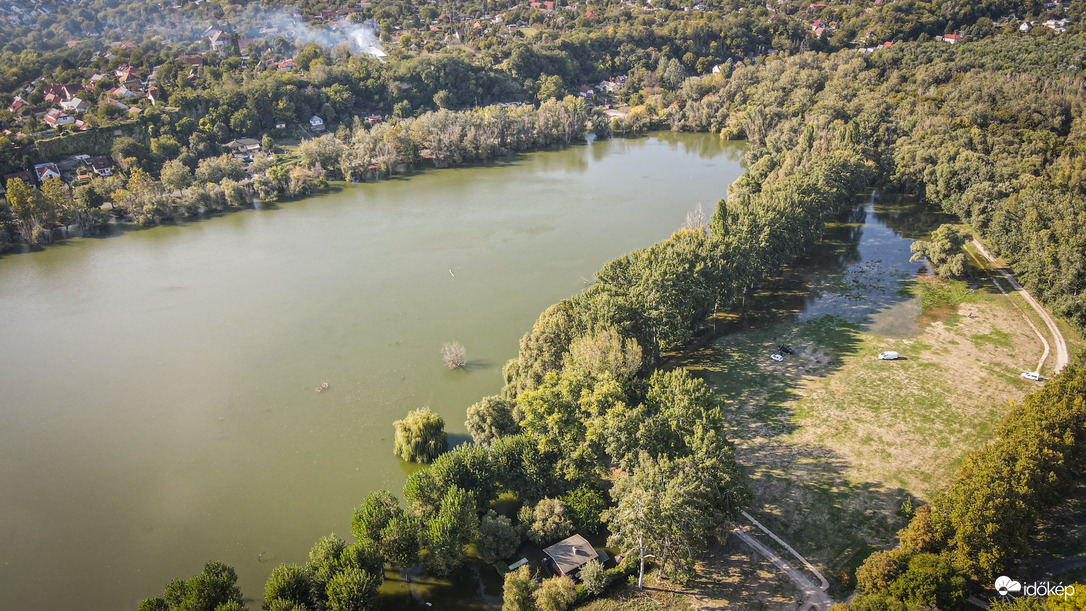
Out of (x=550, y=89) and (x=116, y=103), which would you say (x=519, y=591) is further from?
(x=550, y=89)

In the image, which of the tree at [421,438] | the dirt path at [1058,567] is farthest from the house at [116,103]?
the dirt path at [1058,567]

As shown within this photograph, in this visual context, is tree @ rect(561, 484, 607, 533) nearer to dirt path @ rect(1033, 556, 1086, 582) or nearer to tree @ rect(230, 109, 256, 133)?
dirt path @ rect(1033, 556, 1086, 582)

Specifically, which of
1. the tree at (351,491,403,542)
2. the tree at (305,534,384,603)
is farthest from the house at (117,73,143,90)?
the tree at (305,534,384,603)

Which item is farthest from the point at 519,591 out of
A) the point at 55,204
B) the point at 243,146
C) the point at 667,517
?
the point at 243,146

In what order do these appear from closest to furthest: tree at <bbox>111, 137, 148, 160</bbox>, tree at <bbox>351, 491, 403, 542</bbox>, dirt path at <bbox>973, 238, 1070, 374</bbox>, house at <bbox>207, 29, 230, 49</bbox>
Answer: tree at <bbox>351, 491, 403, 542</bbox> < dirt path at <bbox>973, 238, 1070, 374</bbox> < tree at <bbox>111, 137, 148, 160</bbox> < house at <bbox>207, 29, 230, 49</bbox>

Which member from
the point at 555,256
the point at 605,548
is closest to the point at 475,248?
the point at 555,256

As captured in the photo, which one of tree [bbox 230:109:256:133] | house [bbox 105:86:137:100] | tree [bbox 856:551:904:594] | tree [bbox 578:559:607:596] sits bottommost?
tree [bbox 578:559:607:596]

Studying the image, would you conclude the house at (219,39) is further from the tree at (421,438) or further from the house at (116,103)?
the tree at (421,438)
